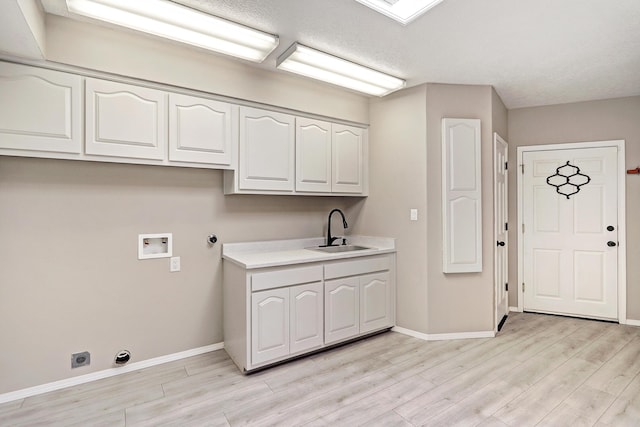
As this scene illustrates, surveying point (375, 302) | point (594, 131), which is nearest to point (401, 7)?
point (375, 302)

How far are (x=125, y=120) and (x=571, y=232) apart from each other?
15.4 ft

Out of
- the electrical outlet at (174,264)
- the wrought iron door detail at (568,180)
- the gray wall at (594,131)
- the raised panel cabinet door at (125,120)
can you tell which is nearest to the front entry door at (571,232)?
the wrought iron door detail at (568,180)

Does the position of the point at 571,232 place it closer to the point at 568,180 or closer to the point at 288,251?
the point at 568,180

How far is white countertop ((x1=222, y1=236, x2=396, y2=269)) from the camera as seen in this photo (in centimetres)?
266

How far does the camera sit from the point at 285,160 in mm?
3072

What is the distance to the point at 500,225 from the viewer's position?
3643 mm

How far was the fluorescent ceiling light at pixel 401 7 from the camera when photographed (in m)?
1.97

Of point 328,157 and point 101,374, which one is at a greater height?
point 328,157

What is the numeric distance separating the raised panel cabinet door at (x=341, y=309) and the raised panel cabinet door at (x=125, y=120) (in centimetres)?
178

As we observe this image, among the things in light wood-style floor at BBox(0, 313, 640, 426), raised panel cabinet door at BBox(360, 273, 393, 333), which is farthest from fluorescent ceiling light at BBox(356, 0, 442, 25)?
light wood-style floor at BBox(0, 313, 640, 426)

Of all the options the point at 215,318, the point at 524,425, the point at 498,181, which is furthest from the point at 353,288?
the point at 498,181

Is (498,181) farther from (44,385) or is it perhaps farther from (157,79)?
(44,385)

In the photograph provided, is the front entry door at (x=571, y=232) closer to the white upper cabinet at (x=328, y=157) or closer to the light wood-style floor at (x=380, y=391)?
the light wood-style floor at (x=380, y=391)

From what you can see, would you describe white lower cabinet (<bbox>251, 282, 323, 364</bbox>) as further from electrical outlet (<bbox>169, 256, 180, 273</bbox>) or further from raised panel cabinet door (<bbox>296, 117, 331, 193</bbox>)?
raised panel cabinet door (<bbox>296, 117, 331, 193</bbox>)
